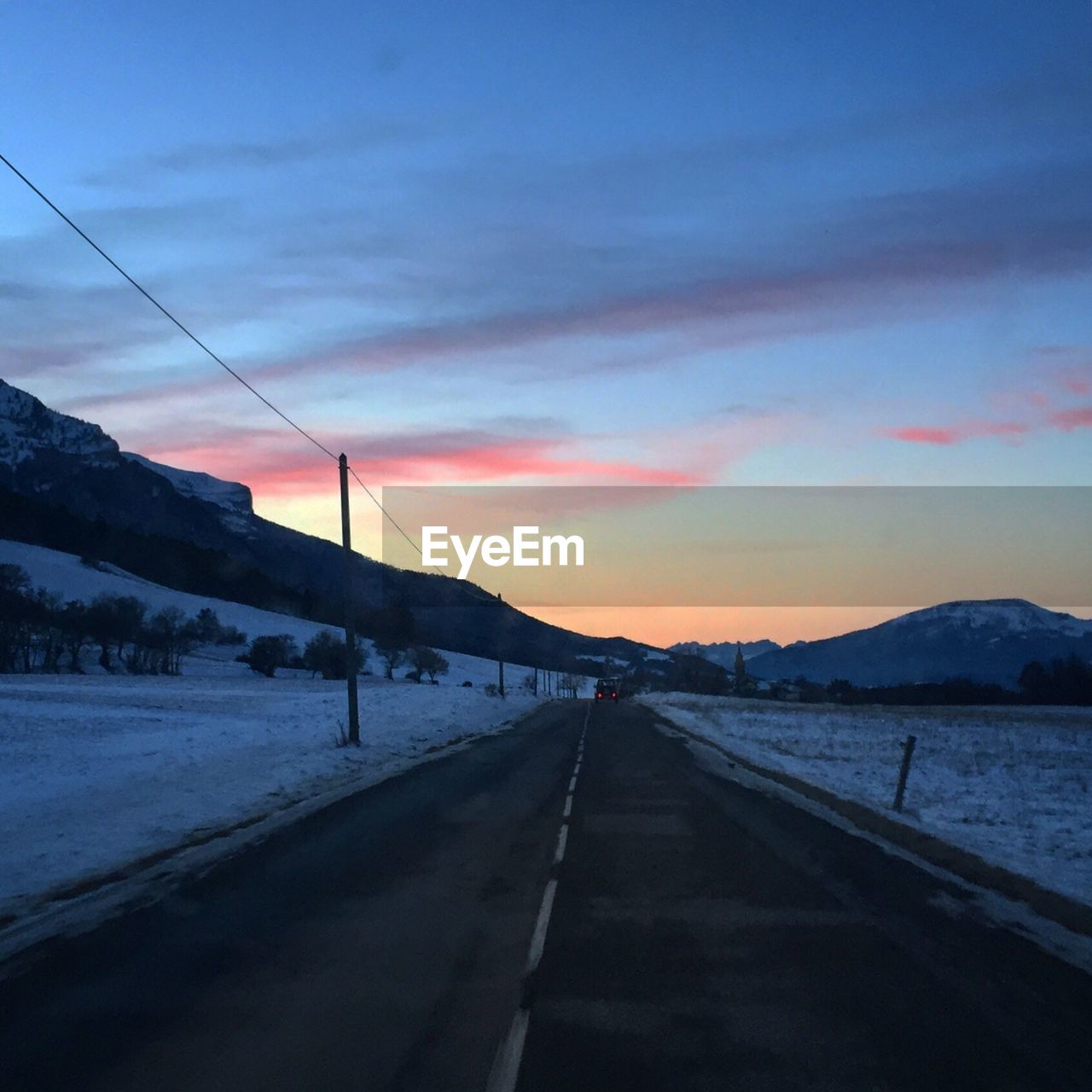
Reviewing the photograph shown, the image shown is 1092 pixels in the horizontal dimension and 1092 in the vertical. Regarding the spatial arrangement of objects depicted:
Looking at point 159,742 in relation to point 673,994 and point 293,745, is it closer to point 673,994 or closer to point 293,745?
point 293,745

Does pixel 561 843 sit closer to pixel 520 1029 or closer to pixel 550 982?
pixel 550 982

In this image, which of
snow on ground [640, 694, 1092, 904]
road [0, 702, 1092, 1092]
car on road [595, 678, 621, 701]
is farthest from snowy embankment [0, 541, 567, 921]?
car on road [595, 678, 621, 701]

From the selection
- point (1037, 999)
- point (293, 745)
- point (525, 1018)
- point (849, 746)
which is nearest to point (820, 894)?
point (1037, 999)

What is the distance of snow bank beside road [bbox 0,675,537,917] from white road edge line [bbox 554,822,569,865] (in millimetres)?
4898

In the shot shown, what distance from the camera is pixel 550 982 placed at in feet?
23.2

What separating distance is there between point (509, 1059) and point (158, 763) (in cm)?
1864

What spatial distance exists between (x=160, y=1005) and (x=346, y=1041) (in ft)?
4.97

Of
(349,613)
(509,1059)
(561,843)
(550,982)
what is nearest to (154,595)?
(349,613)

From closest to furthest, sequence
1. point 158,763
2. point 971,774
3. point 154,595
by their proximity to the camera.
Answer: point 158,763
point 971,774
point 154,595

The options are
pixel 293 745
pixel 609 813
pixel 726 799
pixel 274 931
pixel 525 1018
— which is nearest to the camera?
pixel 525 1018

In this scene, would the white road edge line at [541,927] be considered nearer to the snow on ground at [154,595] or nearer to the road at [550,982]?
the road at [550,982]

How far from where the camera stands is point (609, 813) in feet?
52.5

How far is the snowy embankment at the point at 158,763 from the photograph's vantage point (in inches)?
487

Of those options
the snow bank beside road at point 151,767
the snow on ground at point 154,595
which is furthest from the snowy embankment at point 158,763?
the snow on ground at point 154,595
